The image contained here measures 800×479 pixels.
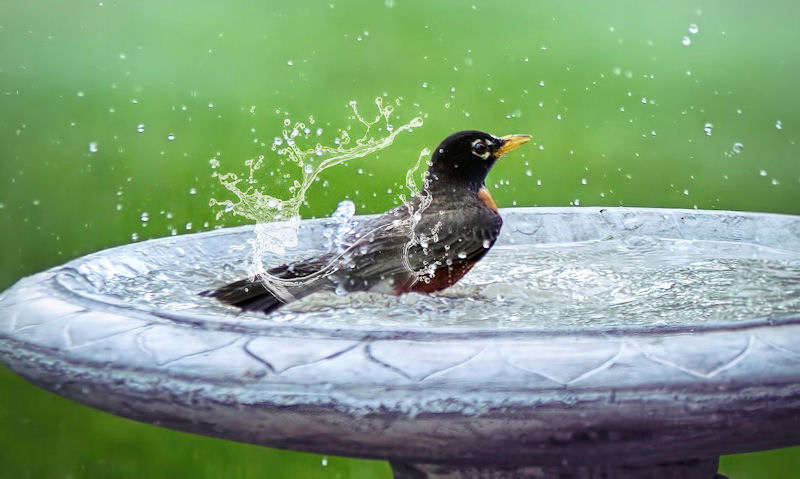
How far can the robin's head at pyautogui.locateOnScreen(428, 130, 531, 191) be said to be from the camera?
2518mm

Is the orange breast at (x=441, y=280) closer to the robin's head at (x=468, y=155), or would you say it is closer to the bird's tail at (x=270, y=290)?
the bird's tail at (x=270, y=290)

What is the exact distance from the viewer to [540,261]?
259cm

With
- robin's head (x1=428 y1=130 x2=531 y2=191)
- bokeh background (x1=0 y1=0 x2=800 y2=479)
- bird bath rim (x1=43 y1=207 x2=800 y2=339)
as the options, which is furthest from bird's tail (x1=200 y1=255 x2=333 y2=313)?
bokeh background (x1=0 y1=0 x2=800 y2=479)

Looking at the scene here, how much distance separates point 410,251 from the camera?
7.04ft

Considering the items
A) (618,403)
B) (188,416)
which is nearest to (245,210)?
(188,416)

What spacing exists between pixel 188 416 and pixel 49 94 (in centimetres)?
496

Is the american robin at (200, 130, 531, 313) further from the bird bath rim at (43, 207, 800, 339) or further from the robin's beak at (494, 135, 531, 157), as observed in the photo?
the bird bath rim at (43, 207, 800, 339)

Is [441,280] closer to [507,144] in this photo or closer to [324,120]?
[507,144]

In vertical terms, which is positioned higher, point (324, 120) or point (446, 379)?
point (324, 120)

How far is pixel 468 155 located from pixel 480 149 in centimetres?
3

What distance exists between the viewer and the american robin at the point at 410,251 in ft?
6.69

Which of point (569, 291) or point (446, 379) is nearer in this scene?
point (446, 379)

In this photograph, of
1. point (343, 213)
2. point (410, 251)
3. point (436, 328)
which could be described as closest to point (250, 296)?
point (410, 251)

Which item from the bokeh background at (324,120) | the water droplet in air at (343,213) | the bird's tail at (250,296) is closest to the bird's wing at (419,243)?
the bird's tail at (250,296)
